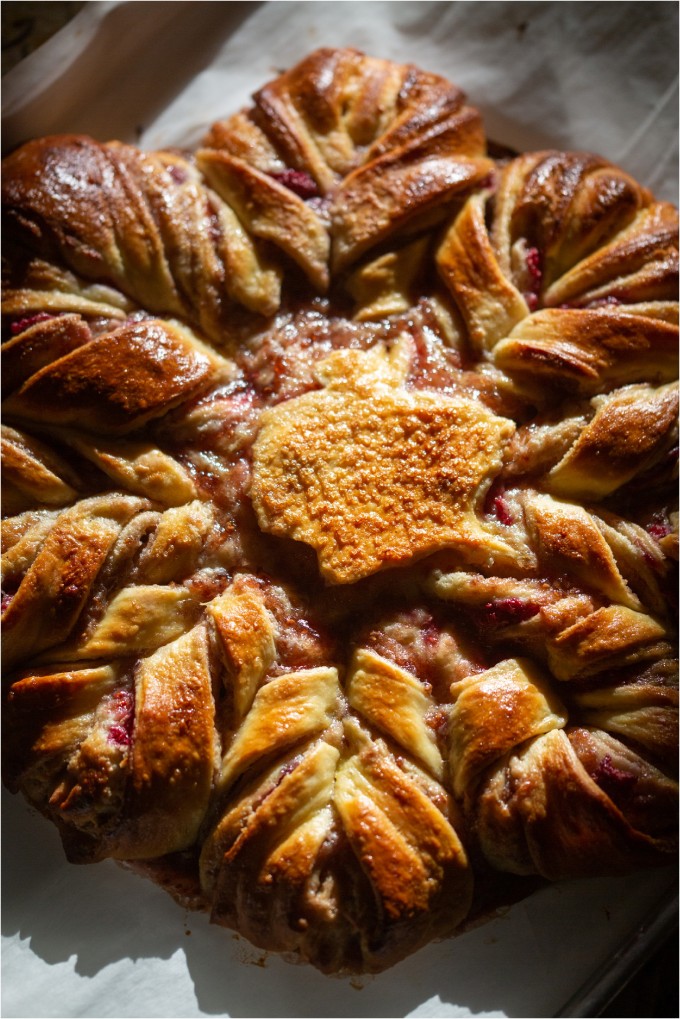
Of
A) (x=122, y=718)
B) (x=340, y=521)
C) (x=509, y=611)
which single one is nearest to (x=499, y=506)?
(x=509, y=611)

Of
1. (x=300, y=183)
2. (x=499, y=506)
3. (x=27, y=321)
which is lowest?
(x=499, y=506)

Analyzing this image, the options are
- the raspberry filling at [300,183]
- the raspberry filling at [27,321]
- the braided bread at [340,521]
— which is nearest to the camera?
the braided bread at [340,521]

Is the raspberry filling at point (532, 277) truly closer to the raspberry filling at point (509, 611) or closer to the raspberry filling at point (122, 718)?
the raspberry filling at point (509, 611)

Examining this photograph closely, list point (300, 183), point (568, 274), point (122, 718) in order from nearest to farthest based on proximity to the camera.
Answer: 1. point (122, 718)
2. point (568, 274)
3. point (300, 183)

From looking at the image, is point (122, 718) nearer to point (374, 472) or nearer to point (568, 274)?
point (374, 472)

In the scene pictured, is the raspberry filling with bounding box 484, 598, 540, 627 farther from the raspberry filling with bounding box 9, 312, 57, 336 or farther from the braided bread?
the raspberry filling with bounding box 9, 312, 57, 336

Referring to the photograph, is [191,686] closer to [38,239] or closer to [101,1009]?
[101,1009]

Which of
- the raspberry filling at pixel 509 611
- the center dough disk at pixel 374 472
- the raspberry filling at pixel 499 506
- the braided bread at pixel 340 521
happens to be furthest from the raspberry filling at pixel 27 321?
the raspberry filling at pixel 509 611

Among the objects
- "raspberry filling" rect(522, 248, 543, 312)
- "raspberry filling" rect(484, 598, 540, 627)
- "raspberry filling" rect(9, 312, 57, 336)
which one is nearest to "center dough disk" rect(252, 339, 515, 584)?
"raspberry filling" rect(484, 598, 540, 627)

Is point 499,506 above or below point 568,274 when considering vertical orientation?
below
